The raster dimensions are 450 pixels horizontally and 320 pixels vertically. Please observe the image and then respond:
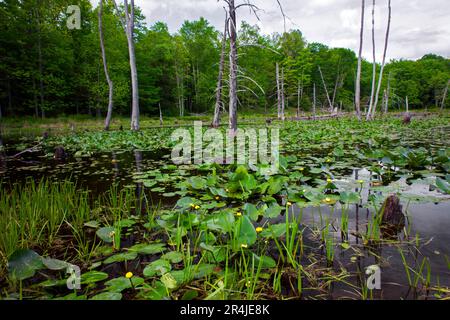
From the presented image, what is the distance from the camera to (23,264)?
1.42 metres

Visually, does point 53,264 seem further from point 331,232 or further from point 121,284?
point 331,232

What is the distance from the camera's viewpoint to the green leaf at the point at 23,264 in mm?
1373

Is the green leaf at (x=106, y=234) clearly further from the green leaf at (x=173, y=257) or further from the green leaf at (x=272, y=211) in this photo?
the green leaf at (x=272, y=211)

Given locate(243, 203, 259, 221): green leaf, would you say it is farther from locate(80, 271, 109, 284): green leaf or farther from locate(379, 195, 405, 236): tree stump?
locate(80, 271, 109, 284): green leaf

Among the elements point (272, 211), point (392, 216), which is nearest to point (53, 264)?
point (272, 211)

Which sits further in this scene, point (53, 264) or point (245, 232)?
point (245, 232)

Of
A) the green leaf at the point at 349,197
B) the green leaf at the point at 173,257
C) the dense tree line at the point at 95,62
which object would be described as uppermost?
the dense tree line at the point at 95,62

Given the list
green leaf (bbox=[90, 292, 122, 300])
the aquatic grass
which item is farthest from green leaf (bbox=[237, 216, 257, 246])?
the aquatic grass

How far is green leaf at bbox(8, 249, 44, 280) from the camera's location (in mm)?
1373

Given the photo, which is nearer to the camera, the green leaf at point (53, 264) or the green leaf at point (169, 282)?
the green leaf at point (169, 282)

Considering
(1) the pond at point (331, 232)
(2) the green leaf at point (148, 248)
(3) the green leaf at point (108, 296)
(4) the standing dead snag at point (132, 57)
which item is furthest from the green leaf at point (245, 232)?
(4) the standing dead snag at point (132, 57)

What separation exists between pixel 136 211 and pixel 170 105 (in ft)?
113
